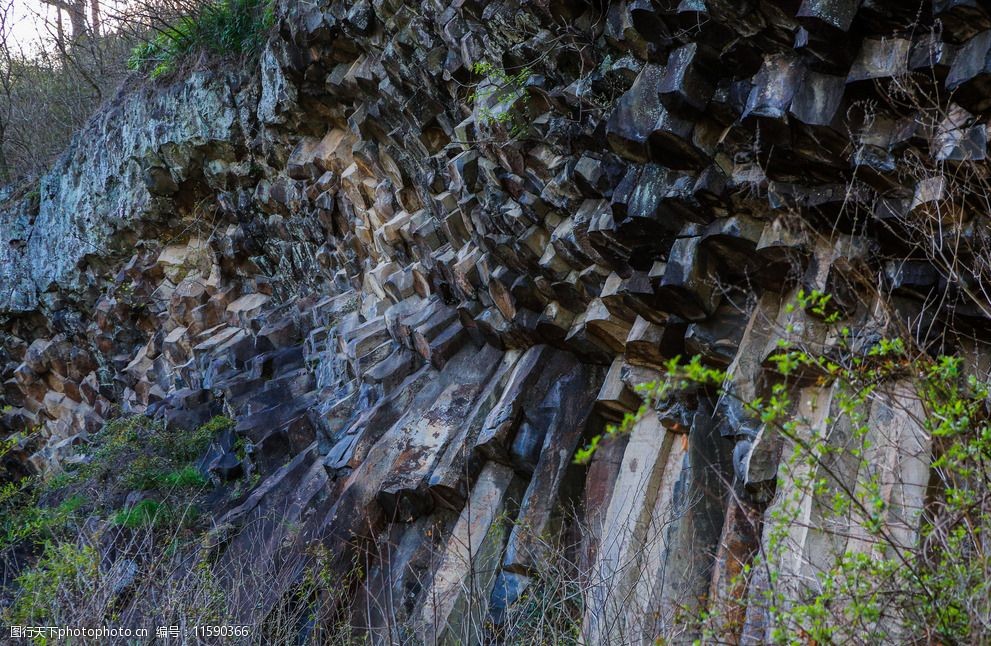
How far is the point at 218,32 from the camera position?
14.1 meters

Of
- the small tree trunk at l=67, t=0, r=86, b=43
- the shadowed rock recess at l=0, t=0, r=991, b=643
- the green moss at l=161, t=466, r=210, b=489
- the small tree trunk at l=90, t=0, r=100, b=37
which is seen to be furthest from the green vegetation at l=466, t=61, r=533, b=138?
the small tree trunk at l=67, t=0, r=86, b=43

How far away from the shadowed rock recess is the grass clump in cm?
52

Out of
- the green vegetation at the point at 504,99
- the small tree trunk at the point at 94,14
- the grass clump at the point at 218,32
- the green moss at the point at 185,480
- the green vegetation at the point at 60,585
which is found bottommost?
the green moss at the point at 185,480

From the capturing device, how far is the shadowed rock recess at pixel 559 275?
541 centimetres

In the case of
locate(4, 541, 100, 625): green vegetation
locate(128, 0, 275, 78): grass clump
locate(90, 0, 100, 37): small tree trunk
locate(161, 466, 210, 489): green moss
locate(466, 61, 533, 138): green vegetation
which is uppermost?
locate(90, 0, 100, 37): small tree trunk

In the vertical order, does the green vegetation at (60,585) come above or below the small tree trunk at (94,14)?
below

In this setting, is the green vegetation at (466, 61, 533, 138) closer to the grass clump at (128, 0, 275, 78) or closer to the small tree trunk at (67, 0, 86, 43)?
the grass clump at (128, 0, 275, 78)

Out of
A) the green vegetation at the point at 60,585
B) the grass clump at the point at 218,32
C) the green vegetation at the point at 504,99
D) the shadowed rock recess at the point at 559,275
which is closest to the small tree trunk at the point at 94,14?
the grass clump at the point at 218,32

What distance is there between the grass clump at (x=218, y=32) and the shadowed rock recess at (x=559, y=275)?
52 centimetres

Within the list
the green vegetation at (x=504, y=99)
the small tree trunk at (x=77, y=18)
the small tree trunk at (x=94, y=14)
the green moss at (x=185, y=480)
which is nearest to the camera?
the green vegetation at (x=504, y=99)

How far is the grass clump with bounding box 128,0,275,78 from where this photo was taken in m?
13.5

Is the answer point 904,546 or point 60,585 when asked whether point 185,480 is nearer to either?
point 60,585

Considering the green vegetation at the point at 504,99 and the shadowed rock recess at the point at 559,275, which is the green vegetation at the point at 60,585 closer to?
the shadowed rock recess at the point at 559,275

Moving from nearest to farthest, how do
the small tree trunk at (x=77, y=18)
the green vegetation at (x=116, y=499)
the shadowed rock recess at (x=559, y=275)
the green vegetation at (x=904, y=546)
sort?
the green vegetation at (x=904, y=546), the shadowed rock recess at (x=559, y=275), the green vegetation at (x=116, y=499), the small tree trunk at (x=77, y=18)
